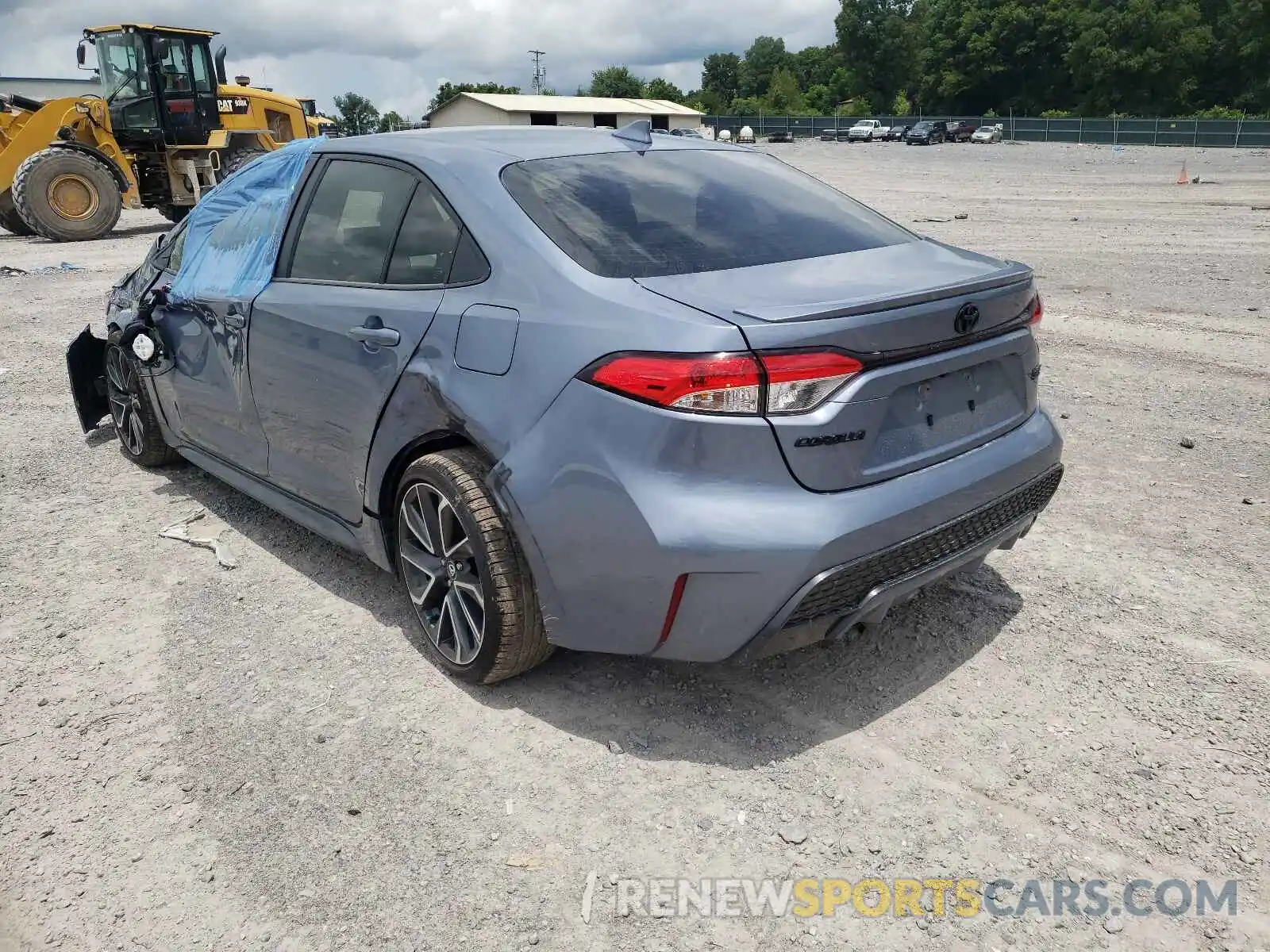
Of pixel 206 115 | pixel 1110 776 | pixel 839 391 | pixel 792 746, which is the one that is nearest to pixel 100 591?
pixel 792 746

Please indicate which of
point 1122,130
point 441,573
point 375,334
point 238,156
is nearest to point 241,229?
point 375,334

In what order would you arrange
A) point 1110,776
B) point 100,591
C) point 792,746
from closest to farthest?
point 1110,776
point 792,746
point 100,591

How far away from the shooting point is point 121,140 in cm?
1703

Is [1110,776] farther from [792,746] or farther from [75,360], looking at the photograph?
[75,360]

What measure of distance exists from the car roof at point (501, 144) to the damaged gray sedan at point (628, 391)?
2 centimetres

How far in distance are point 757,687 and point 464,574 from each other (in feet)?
3.25

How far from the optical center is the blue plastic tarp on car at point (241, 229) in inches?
154

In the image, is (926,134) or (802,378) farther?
(926,134)

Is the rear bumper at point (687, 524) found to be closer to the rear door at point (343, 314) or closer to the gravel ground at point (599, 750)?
the gravel ground at point (599, 750)

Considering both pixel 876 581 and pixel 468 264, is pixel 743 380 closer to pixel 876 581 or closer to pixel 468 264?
pixel 876 581

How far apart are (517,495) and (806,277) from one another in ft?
3.30

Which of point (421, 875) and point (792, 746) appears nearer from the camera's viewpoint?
point (421, 875)

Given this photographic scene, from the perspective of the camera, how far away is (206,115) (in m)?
17.3

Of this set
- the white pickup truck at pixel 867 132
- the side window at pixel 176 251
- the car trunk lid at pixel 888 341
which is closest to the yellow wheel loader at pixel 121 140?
the side window at pixel 176 251
